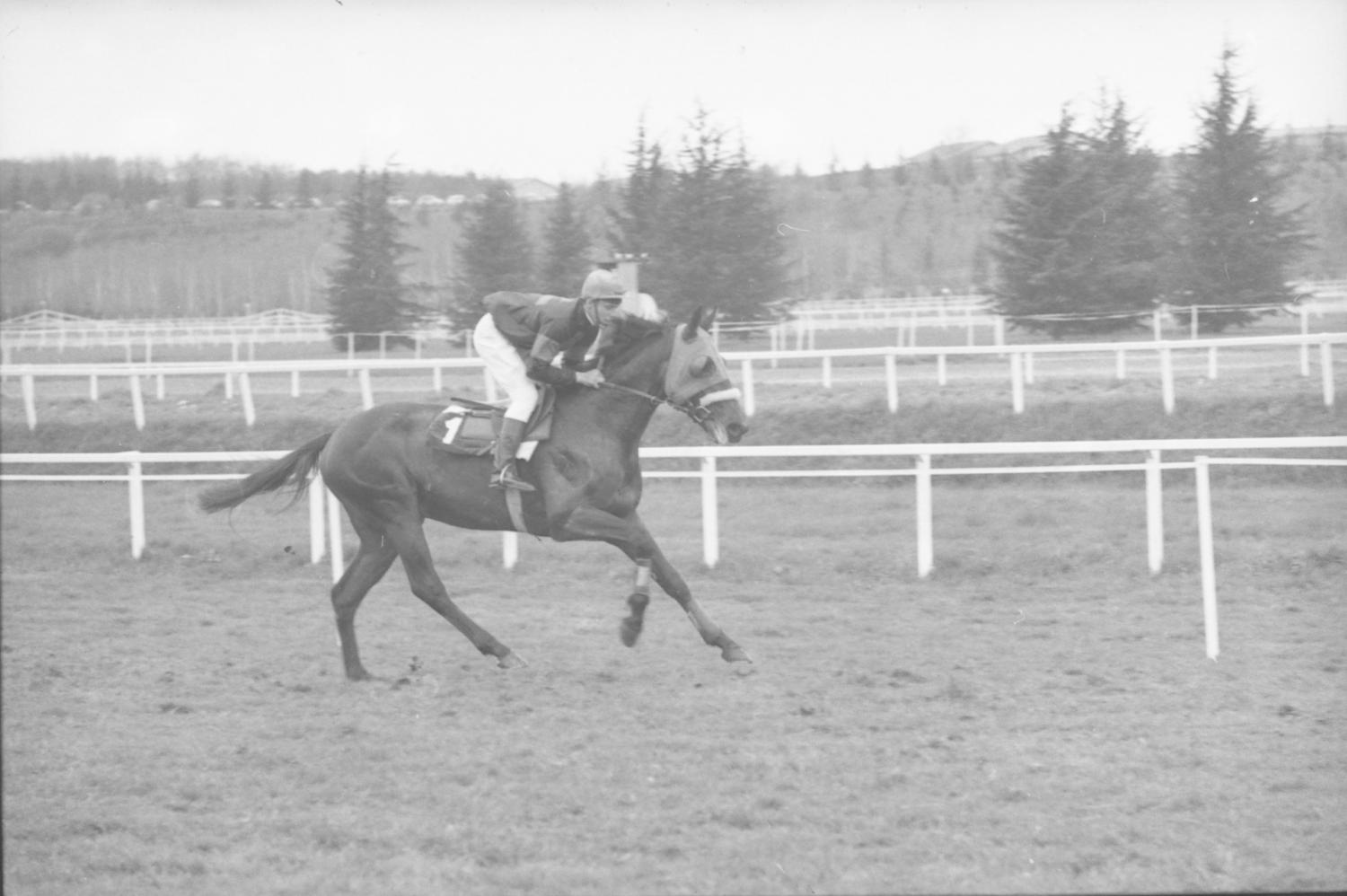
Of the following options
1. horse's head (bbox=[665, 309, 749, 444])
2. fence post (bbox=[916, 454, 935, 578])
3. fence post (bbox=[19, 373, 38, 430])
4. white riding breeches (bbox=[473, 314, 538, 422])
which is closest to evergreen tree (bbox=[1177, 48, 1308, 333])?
fence post (bbox=[916, 454, 935, 578])

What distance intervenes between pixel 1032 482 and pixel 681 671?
6998 millimetres

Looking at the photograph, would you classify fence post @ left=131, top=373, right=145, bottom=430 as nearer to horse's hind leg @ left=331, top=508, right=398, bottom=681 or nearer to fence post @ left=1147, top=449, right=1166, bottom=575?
horse's hind leg @ left=331, top=508, right=398, bottom=681

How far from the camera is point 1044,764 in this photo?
511 centimetres

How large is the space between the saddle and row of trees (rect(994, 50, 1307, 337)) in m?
10.7

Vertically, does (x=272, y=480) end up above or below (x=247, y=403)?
below

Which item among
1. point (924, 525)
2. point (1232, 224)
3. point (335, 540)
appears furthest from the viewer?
point (1232, 224)

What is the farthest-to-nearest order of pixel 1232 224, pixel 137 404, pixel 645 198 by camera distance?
pixel 645 198
pixel 1232 224
pixel 137 404

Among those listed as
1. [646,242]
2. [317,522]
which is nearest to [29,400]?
[317,522]

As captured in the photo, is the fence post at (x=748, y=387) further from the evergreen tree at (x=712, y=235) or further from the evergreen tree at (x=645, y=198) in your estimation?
the evergreen tree at (x=645, y=198)

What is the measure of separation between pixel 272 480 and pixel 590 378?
1.95 meters

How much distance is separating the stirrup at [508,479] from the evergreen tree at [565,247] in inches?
379

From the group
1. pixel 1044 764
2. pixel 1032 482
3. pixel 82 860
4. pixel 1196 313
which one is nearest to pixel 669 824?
pixel 1044 764

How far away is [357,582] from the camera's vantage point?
7312 millimetres

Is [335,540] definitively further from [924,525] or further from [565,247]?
[565,247]
